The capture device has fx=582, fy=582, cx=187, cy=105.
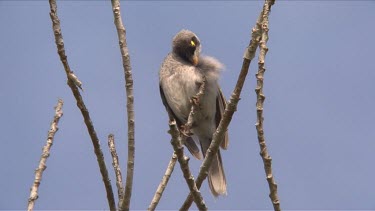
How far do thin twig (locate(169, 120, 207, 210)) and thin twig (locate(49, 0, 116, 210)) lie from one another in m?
0.48

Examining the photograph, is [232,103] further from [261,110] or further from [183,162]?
[183,162]

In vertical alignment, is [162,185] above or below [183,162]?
below

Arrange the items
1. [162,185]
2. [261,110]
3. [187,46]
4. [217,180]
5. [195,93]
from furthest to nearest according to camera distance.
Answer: [187,46] → [195,93] → [217,180] → [162,185] → [261,110]

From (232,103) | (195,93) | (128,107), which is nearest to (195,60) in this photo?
(195,93)

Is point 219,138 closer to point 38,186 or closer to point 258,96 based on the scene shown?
point 258,96

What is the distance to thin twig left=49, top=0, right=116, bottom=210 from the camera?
341 centimetres

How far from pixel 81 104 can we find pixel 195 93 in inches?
113

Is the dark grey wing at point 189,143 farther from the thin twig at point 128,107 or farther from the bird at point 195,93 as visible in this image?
the thin twig at point 128,107

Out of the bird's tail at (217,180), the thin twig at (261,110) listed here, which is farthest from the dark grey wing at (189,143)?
the thin twig at (261,110)

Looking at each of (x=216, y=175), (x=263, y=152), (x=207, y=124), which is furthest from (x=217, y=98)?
(x=263, y=152)

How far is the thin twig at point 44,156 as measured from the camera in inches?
129

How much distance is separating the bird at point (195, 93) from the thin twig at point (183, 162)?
239 centimetres

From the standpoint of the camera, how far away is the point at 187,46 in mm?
6988

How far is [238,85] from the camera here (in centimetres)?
356
